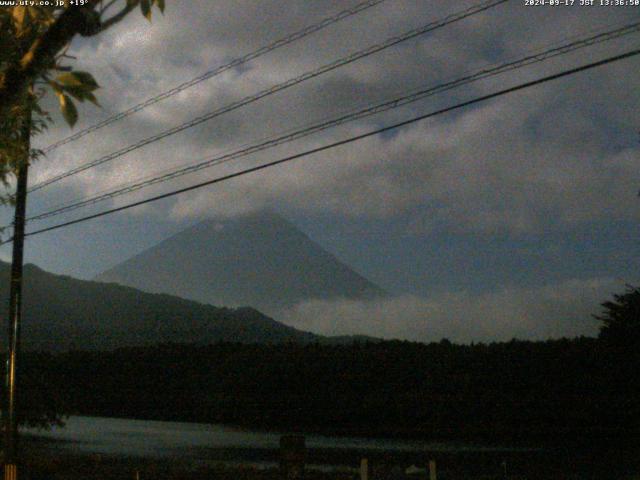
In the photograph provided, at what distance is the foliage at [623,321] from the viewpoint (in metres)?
34.8

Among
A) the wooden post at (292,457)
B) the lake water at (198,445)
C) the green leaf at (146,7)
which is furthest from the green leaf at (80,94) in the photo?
the lake water at (198,445)

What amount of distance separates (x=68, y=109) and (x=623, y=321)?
115ft

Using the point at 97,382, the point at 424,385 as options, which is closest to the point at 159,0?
the point at 424,385

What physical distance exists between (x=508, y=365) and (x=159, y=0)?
51297 millimetres

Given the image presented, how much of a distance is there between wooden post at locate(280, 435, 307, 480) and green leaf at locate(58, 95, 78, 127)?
708 centimetres

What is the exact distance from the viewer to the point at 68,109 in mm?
4809

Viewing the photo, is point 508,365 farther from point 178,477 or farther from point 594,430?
point 178,477

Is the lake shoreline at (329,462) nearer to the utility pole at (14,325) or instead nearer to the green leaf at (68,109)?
the utility pole at (14,325)

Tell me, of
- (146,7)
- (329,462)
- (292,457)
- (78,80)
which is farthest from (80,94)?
(329,462)

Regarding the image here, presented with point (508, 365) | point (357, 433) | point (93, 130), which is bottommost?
point (357, 433)

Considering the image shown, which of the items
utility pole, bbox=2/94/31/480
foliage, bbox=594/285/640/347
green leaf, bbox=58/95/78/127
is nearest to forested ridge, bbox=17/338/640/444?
foliage, bbox=594/285/640/347

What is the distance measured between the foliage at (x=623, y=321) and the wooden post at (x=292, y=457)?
27140mm

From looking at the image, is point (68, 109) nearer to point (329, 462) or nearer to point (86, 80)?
point (86, 80)

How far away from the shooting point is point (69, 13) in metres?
4.87
